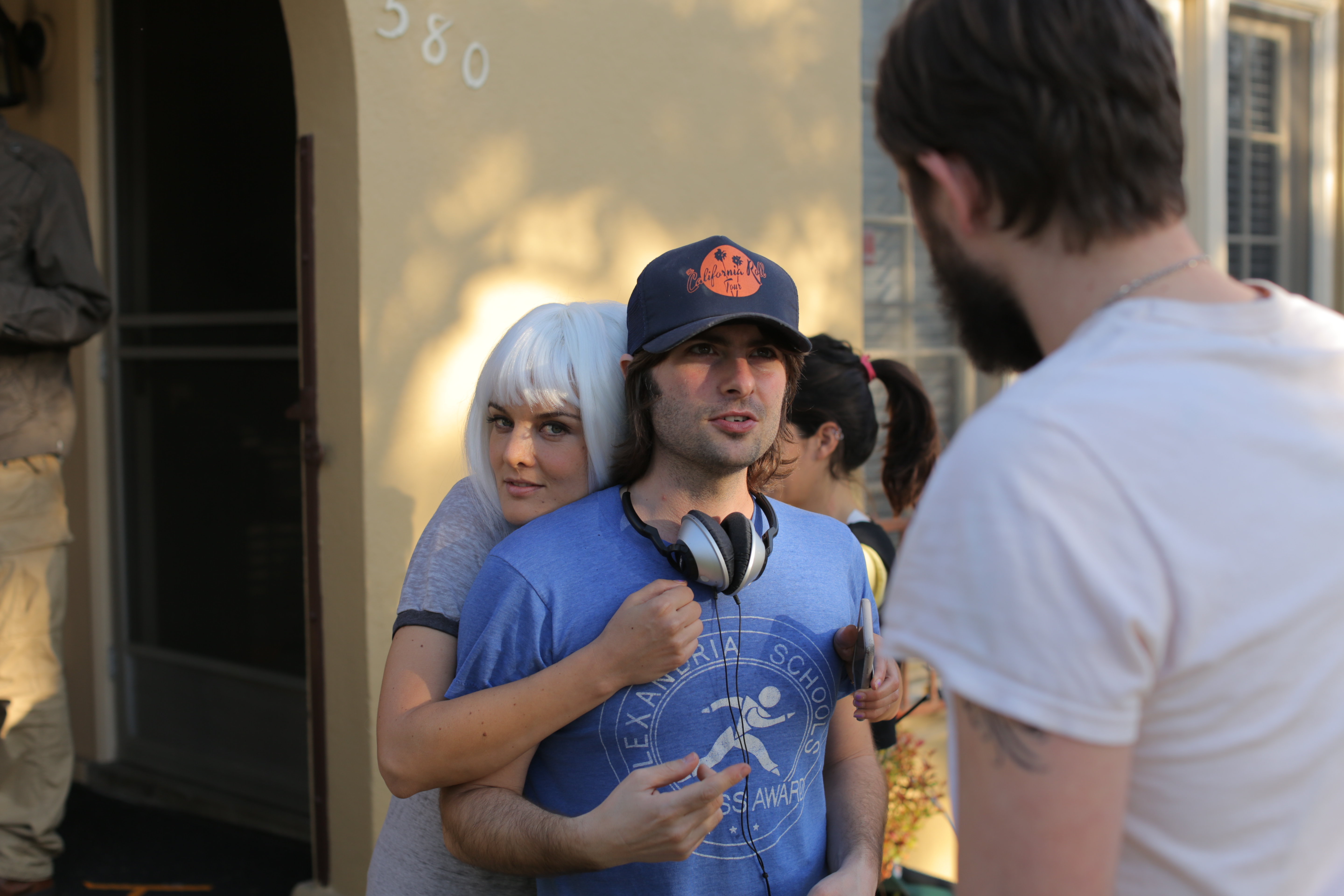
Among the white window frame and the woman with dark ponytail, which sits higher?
the white window frame

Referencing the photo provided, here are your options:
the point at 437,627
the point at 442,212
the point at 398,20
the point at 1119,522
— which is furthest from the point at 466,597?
the point at 398,20

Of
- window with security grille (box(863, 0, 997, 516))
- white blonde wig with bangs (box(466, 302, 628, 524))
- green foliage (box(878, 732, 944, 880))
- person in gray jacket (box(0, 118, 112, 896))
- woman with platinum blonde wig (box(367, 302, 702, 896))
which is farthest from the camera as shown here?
window with security grille (box(863, 0, 997, 516))

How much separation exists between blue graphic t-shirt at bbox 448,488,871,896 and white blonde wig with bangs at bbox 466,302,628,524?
17 centimetres

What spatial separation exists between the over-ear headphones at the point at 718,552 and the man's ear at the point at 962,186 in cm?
70

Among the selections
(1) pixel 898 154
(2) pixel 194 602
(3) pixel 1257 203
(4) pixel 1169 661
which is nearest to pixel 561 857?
(4) pixel 1169 661

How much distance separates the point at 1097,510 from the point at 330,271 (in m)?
2.66

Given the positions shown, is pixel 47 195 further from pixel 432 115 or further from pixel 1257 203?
pixel 1257 203

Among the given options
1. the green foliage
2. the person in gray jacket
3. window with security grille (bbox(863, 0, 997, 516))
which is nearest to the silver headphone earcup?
the green foliage

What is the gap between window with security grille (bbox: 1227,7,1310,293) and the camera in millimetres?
6152

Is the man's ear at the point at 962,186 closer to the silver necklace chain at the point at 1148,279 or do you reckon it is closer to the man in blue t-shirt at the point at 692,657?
the silver necklace chain at the point at 1148,279

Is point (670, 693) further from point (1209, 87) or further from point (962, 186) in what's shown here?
point (1209, 87)

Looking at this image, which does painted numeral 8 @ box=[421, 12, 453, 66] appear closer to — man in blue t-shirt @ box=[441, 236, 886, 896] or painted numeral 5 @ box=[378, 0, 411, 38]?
painted numeral 5 @ box=[378, 0, 411, 38]

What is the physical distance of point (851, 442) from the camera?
2959 millimetres

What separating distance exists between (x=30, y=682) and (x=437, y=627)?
8.15 ft
